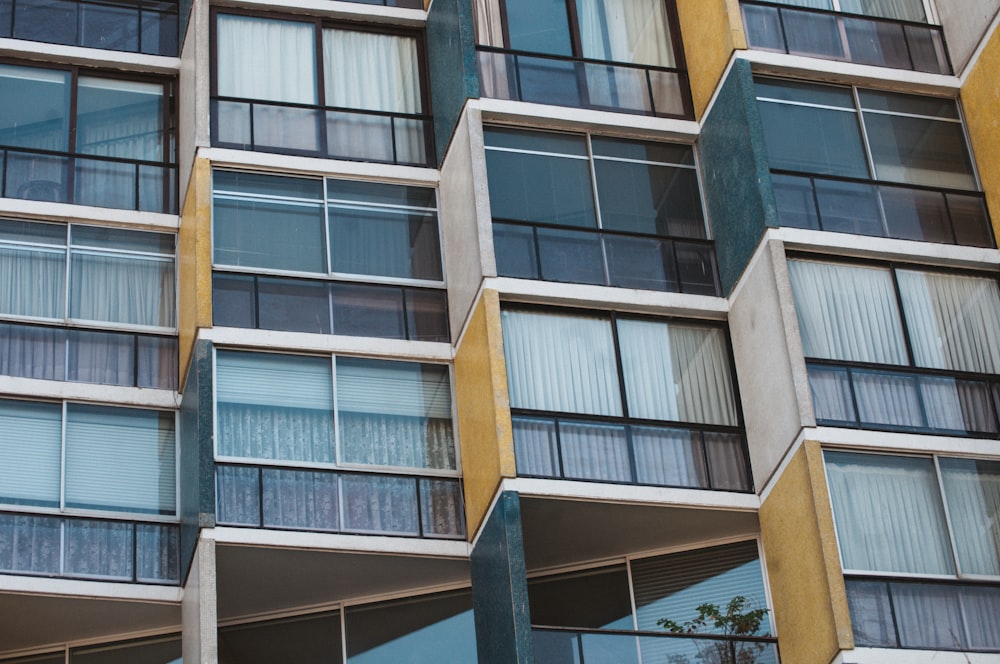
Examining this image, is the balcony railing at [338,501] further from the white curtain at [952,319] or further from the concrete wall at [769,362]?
the white curtain at [952,319]

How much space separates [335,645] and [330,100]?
7.65m

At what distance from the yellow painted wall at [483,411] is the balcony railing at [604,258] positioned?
977 millimetres

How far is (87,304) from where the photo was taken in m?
21.8

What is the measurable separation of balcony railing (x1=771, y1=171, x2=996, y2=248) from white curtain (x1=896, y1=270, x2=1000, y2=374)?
22.3 inches

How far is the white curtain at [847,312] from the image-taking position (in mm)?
20078

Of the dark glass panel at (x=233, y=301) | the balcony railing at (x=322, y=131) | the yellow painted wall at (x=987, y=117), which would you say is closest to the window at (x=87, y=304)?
the dark glass panel at (x=233, y=301)

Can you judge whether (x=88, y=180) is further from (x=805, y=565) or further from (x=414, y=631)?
(x=805, y=565)

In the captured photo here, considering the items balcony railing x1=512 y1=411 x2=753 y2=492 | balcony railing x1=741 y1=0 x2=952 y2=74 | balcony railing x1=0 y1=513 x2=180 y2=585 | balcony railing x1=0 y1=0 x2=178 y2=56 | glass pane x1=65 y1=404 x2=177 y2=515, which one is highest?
balcony railing x1=0 y1=0 x2=178 y2=56

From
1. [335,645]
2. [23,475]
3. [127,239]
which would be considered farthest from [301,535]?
[127,239]

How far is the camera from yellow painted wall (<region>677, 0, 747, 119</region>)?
21656 mm

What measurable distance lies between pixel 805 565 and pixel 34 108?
12.4 m

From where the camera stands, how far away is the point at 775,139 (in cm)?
2139

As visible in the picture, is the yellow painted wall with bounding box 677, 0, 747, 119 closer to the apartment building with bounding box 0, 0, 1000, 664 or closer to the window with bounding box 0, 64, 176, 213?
the apartment building with bounding box 0, 0, 1000, 664

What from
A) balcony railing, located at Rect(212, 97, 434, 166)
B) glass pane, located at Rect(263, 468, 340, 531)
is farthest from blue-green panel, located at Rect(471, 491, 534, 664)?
balcony railing, located at Rect(212, 97, 434, 166)
